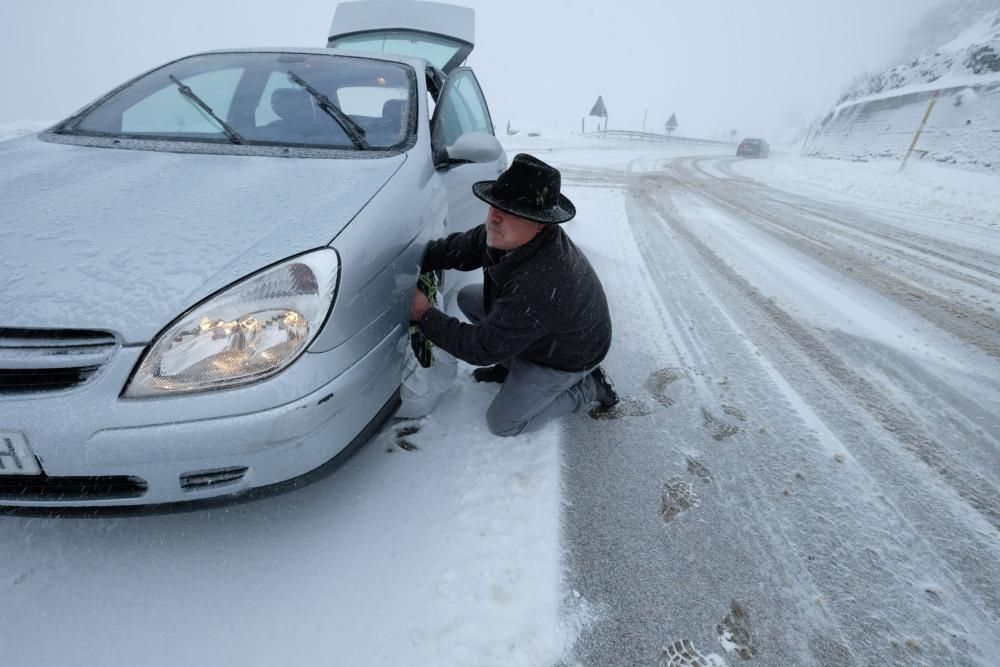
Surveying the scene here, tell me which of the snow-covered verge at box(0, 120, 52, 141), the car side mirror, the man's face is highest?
the car side mirror

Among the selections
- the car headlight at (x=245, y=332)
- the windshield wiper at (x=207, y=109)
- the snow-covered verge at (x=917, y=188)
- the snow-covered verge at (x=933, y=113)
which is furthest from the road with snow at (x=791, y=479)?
the snow-covered verge at (x=933, y=113)

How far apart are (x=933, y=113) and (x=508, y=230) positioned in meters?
19.5

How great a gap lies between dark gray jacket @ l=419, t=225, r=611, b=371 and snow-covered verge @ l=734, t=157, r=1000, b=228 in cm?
837

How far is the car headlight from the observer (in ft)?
3.60

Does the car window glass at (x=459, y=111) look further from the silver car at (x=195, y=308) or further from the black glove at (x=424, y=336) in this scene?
the black glove at (x=424, y=336)

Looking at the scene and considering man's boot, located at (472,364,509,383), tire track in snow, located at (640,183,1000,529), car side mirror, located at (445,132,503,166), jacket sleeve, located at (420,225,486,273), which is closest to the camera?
tire track in snow, located at (640,183,1000,529)

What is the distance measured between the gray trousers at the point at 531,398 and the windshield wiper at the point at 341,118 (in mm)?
1100

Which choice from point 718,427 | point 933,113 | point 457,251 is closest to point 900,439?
point 718,427

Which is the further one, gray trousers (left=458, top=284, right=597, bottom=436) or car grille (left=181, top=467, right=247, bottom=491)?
gray trousers (left=458, top=284, right=597, bottom=436)

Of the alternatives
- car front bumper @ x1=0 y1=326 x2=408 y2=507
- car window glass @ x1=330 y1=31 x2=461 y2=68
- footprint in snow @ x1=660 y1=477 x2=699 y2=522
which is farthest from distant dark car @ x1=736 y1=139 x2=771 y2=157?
car front bumper @ x1=0 y1=326 x2=408 y2=507

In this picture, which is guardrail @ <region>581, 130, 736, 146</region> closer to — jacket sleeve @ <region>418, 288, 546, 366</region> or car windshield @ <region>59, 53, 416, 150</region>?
car windshield @ <region>59, 53, 416, 150</region>

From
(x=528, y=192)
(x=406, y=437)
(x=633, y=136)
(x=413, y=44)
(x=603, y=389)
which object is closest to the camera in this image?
(x=528, y=192)

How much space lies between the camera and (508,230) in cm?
167

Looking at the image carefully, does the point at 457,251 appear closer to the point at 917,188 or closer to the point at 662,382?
the point at 662,382
